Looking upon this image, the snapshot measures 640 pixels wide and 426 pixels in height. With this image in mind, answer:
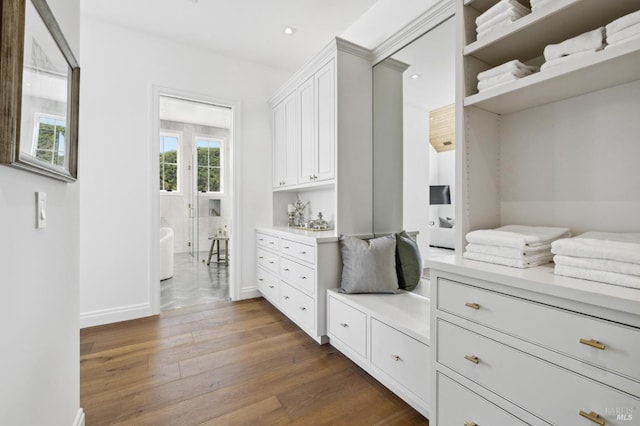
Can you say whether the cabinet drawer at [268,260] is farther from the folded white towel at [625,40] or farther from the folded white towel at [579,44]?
the folded white towel at [625,40]

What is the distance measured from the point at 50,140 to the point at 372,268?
1942mm

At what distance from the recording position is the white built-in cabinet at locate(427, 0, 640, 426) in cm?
85

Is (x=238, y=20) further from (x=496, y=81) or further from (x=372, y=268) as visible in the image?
(x=372, y=268)

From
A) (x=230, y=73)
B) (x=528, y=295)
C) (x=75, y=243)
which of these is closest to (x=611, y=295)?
(x=528, y=295)

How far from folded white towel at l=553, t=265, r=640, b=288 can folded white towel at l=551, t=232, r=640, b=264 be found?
0.16ft

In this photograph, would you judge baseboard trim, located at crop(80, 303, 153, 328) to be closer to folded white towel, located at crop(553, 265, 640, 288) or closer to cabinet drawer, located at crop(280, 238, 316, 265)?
cabinet drawer, located at crop(280, 238, 316, 265)

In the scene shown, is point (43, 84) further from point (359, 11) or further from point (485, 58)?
point (359, 11)

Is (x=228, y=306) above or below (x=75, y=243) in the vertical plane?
below

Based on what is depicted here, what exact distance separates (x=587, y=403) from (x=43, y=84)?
2.00m

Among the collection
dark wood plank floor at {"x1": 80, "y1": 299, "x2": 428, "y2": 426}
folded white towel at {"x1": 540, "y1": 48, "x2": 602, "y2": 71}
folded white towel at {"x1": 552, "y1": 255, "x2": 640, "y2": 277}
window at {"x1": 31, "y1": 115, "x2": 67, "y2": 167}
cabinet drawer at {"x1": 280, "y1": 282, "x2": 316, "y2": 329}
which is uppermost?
folded white towel at {"x1": 540, "y1": 48, "x2": 602, "y2": 71}

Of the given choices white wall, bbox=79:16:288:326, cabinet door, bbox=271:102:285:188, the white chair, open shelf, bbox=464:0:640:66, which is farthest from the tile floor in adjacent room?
open shelf, bbox=464:0:640:66

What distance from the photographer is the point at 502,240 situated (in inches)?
46.1

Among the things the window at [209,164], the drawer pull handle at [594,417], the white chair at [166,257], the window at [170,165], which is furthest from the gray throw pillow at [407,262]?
the window at [170,165]

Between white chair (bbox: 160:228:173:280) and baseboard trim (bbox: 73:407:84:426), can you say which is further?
white chair (bbox: 160:228:173:280)
